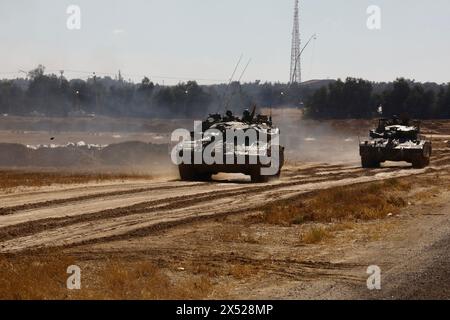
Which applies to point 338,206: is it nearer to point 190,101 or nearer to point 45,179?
point 45,179

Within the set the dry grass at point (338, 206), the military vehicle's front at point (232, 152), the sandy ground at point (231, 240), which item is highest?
the military vehicle's front at point (232, 152)

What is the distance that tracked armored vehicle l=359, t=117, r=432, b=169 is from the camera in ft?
111

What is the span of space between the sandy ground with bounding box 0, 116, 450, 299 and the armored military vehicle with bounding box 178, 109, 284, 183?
356cm

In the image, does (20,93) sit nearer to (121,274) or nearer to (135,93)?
(135,93)

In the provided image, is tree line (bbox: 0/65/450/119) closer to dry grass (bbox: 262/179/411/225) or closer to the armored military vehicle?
the armored military vehicle

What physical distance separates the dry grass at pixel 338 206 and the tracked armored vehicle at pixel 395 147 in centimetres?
1154

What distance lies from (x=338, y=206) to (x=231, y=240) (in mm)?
5486

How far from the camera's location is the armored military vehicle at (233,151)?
24.4 meters

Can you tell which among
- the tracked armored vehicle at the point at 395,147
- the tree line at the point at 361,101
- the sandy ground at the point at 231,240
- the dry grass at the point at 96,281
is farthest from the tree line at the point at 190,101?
the dry grass at the point at 96,281

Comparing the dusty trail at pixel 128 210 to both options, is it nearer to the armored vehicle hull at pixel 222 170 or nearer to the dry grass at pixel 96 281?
the armored vehicle hull at pixel 222 170

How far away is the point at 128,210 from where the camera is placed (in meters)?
16.4

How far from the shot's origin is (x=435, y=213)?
17.2 metres
